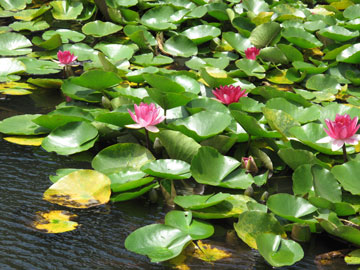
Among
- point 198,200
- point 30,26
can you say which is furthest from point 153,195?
point 30,26

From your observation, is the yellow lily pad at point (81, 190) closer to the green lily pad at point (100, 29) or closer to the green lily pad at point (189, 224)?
the green lily pad at point (189, 224)

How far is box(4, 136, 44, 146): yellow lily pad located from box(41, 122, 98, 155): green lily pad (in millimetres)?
119

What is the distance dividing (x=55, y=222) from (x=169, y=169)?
572 millimetres

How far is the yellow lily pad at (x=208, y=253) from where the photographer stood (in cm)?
207

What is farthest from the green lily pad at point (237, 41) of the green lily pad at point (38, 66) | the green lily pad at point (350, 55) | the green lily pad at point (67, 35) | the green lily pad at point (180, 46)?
the green lily pad at point (38, 66)

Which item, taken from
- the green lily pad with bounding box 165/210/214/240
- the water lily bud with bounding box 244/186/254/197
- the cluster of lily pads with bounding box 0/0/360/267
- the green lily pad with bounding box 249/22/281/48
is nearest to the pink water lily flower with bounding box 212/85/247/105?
the cluster of lily pads with bounding box 0/0/360/267

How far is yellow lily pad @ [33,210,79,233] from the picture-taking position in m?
2.20

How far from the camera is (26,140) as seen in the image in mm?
2947

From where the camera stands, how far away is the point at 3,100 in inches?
138

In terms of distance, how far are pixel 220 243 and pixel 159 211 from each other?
35 cm

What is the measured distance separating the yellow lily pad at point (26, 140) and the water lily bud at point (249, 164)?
45.4 inches

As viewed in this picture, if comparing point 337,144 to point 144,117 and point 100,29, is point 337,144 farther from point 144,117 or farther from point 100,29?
point 100,29

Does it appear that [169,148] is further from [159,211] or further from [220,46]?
[220,46]

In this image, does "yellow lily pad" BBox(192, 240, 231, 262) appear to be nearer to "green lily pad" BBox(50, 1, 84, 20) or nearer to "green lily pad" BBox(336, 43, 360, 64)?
"green lily pad" BBox(336, 43, 360, 64)
